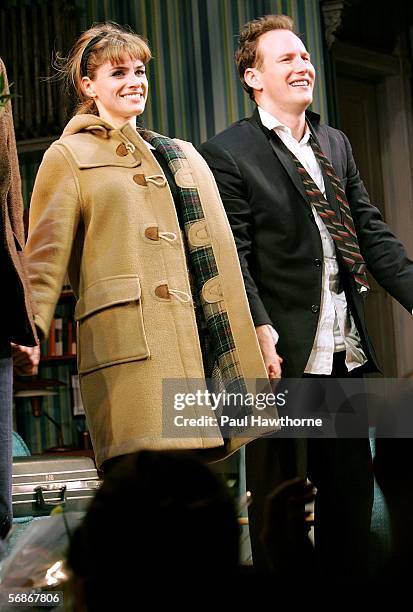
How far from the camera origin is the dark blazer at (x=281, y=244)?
2396 mm

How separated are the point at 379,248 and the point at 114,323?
2.43 feet

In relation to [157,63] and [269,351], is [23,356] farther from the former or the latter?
[157,63]

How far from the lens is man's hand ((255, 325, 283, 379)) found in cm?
233

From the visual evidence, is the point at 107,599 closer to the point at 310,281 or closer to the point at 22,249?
the point at 22,249

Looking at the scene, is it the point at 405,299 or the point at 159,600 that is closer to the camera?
the point at 159,600

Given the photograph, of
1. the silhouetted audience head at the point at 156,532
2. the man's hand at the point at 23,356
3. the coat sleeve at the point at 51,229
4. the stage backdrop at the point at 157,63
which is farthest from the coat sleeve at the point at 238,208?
the stage backdrop at the point at 157,63

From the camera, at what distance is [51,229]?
7.25 feet

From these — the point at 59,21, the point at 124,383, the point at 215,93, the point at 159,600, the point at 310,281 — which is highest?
the point at 59,21

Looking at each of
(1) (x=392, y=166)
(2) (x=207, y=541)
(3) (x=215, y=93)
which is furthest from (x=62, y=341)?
(2) (x=207, y=541)

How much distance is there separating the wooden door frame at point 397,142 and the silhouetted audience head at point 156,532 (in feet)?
14.2

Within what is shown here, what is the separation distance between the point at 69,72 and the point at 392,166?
3.12 meters

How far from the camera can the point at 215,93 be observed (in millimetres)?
4977

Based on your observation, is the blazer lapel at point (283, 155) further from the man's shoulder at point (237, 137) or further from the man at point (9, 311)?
the man at point (9, 311)

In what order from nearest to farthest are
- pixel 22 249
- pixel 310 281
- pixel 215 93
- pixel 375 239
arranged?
pixel 22 249, pixel 310 281, pixel 375 239, pixel 215 93
